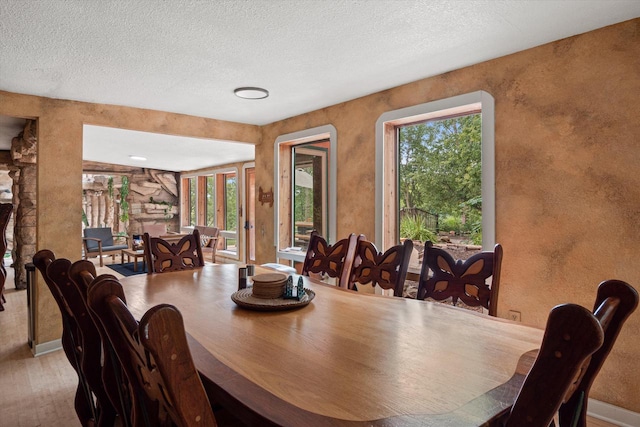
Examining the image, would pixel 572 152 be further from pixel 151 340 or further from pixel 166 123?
pixel 166 123

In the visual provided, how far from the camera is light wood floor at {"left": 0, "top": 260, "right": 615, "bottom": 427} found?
216cm

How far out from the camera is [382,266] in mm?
2105

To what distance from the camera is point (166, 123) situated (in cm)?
393

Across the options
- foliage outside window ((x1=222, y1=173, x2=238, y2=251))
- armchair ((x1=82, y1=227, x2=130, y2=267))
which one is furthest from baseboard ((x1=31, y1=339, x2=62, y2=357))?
armchair ((x1=82, y1=227, x2=130, y2=267))

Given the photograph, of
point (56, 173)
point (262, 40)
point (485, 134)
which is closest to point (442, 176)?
point (485, 134)

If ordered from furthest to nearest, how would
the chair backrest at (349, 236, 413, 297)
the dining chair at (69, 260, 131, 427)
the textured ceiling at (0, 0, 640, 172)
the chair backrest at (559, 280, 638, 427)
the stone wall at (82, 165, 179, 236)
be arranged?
the stone wall at (82, 165, 179, 236)
the chair backrest at (349, 236, 413, 297)
the textured ceiling at (0, 0, 640, 172)
the dining chair at (69, 260, 131, 427)
the chair backrest at (559, 280, 638, 427)

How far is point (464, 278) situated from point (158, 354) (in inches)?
61.2

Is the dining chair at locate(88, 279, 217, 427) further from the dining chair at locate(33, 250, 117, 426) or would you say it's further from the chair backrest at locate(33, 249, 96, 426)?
the chair backrest at locate(33, 249, 96, 426)

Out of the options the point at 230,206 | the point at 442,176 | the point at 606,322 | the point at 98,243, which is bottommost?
the point at 98,243

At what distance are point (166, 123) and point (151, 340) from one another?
3.80 m

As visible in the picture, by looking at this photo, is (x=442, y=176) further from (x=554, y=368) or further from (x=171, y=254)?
(x=554, y=368)

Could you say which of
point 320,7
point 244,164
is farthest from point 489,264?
point 244,164

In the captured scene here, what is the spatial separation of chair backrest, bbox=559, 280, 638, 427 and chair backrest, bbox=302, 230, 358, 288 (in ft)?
4.67

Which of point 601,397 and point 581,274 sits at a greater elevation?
point 581,274
